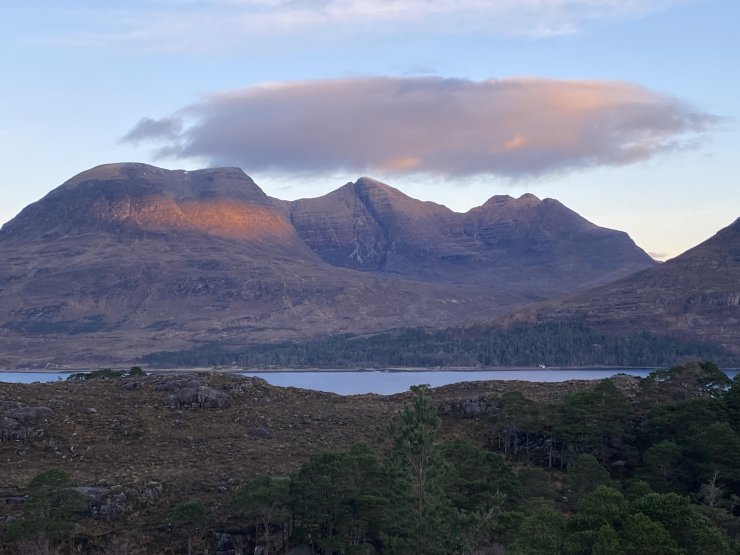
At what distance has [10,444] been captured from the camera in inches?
1970

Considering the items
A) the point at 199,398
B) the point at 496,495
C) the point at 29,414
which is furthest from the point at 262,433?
the point at 496,495

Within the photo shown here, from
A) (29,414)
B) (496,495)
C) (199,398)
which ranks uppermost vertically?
(199,398)

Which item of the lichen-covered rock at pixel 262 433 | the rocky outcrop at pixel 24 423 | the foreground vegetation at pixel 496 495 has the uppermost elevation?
the rocky outcrop at pixel 24 423

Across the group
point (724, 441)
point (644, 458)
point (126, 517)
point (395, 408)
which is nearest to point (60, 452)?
point (126, 517)

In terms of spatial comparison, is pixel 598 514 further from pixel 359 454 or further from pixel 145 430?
pixel 145 430

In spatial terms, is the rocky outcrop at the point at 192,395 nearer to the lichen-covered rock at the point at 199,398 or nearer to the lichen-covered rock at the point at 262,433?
the lichen-covered rock at the point at 199,398

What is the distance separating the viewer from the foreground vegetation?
34500mm

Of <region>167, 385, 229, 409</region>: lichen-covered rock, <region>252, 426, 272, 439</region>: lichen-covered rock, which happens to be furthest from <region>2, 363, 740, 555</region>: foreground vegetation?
<region>167, 385, 229, 409</region>: lichen-covered rock

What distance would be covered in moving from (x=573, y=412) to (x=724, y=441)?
34.1 feet

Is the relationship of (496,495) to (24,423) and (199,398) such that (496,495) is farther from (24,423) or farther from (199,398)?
(24,423)

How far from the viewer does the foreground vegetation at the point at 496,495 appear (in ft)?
113

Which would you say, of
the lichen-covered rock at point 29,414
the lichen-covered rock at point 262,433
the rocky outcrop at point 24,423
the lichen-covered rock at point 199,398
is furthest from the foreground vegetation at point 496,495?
the lichen-covered rock at point 199,398

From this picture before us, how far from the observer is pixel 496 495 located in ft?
132

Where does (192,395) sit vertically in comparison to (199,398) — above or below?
above
